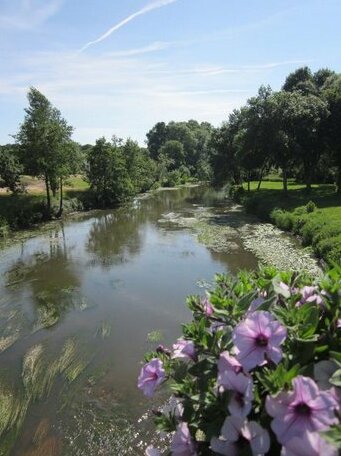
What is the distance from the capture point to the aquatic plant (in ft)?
5.77

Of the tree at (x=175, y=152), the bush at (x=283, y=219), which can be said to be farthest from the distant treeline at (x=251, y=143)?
the tree at (x=175, y=152)

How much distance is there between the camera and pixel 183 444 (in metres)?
2.18

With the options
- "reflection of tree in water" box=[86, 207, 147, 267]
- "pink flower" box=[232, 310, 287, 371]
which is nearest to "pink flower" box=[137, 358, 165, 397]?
"pink flower" box=[232, 310, 287, 371]

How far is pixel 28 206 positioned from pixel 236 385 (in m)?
34.4

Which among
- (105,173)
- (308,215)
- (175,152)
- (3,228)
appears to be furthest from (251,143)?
(175,152)

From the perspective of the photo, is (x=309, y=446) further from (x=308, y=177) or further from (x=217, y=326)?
(x=308, y=177)

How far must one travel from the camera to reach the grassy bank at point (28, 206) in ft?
103

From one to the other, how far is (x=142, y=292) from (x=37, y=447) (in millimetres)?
8692

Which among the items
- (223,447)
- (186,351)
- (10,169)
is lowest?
(223,447)

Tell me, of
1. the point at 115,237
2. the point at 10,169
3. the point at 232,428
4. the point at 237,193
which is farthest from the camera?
the point at 237,193

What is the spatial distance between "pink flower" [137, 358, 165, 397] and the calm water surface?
5.96 metres

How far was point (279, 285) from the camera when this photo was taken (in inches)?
104

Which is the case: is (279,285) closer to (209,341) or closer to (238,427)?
(209,341)

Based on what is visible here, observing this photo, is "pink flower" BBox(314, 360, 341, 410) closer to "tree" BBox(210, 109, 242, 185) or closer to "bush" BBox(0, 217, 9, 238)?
"bush" BBox(0, 217, 9, 238)
